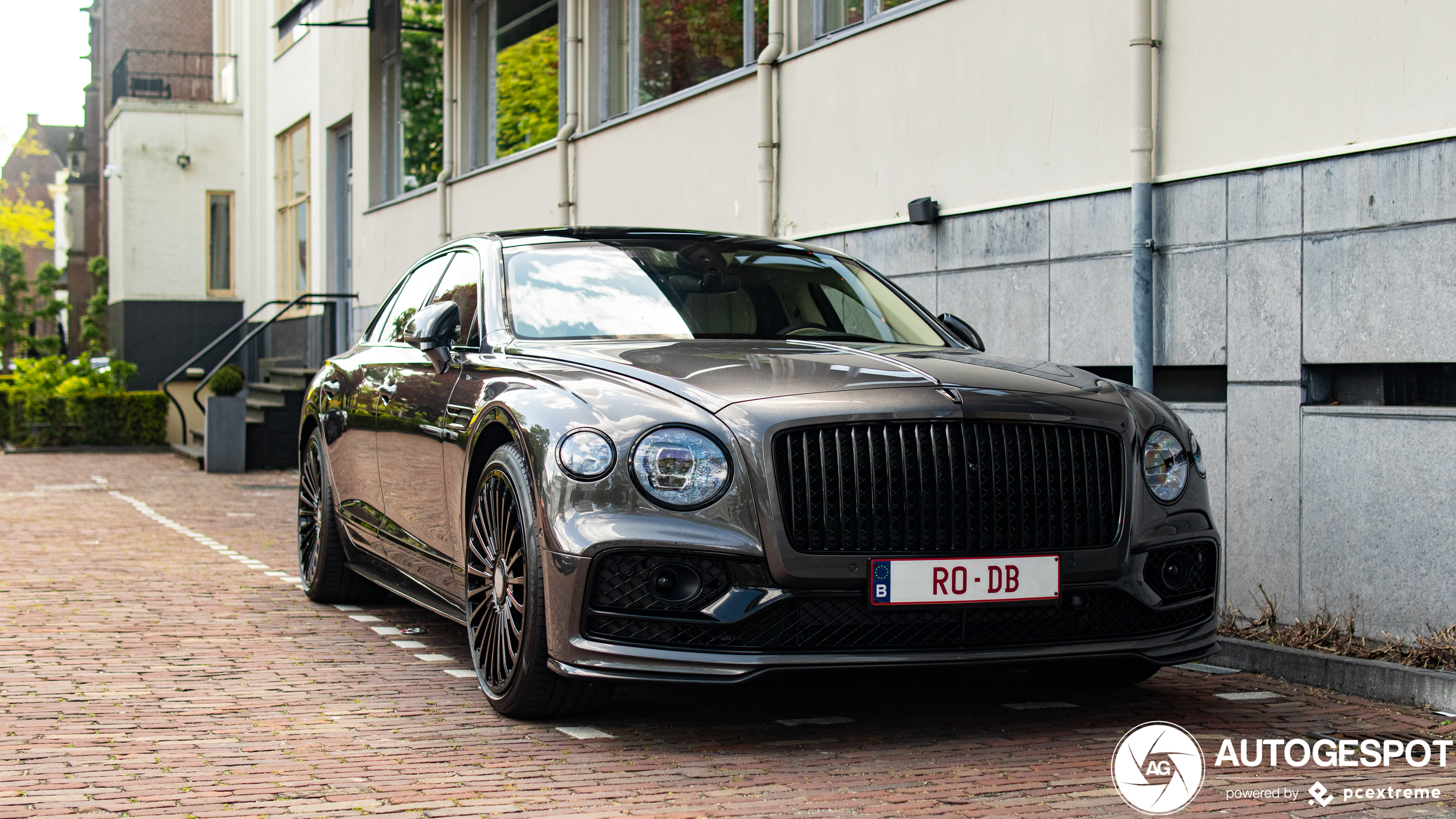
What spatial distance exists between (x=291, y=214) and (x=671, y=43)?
16654mm

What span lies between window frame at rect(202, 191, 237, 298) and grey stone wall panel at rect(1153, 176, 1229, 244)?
2815 centimetres

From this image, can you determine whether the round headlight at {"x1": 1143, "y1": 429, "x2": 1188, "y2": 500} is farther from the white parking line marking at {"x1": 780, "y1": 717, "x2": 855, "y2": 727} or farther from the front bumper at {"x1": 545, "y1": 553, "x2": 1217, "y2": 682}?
the white parking line marking at {"x1": 780, "y1": 717, "x2": 855, "y2": 727}

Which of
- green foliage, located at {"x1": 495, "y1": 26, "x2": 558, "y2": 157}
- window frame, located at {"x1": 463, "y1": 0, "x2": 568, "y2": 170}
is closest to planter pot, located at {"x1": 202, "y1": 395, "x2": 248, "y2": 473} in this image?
window frame, located at {"x1": 463, "y1": 0, "x2": 568, "y2": 170}

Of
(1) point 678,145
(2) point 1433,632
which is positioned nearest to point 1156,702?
(2) point 1433,632

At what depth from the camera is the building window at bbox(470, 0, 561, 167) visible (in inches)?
662

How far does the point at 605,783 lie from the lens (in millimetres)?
4227

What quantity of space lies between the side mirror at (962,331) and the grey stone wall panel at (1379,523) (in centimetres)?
164

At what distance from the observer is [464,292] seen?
6316mm

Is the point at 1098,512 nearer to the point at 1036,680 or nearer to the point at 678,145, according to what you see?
the point at 1036,680

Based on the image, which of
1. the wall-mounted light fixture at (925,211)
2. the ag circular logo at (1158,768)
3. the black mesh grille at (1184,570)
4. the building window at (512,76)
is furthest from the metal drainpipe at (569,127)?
the ag circular logo at (1158,768)

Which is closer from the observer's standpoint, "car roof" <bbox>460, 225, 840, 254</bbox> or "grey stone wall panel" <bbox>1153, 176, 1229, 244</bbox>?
"car roof" <bbox>460, 225, 840, 254</bbox>

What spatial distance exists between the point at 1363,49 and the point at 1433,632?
96.2 inches

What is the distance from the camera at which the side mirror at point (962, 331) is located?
608 centimetres

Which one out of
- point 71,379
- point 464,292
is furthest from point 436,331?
point 71,379
